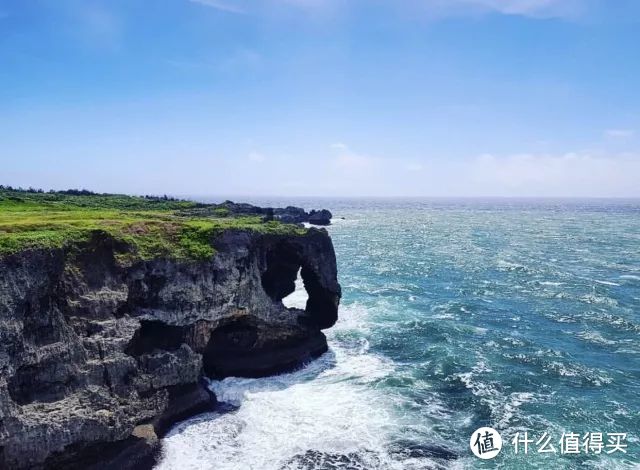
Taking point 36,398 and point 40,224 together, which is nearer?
point 36,398

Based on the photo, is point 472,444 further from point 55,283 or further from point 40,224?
point 40,224

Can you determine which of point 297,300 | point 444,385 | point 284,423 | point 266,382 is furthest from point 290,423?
point 297,300

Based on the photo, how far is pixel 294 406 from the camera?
31.3 metres

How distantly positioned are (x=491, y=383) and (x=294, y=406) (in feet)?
44.4

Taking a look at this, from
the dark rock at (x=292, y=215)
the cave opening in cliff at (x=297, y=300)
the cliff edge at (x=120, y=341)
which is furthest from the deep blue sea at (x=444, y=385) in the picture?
the dark rock at (x=292, y=215)

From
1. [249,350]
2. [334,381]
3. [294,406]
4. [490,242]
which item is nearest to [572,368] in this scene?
[334,381]

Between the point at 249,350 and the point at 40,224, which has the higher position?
the point at 40,224

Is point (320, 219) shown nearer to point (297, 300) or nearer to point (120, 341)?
point (297, 300)

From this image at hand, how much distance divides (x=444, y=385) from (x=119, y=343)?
829 inches

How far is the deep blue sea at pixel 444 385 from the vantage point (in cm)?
2619
